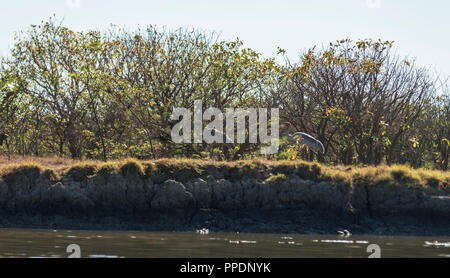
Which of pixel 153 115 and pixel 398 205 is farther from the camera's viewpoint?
pixel 153 115

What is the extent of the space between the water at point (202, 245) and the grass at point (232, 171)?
2.60 meters

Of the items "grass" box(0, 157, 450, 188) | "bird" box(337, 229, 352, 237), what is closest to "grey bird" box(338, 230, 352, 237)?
"bird" box(337, 229, 352, 237)

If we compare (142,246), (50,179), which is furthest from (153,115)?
(142,246)

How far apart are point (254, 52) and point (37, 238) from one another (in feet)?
59.1

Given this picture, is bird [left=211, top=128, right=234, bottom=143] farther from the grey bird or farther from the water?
the water

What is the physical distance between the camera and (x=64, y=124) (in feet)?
115

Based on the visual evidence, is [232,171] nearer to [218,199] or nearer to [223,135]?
[218,199]

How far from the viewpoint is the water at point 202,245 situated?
523 inches

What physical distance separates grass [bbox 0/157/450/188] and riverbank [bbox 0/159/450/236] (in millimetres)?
33

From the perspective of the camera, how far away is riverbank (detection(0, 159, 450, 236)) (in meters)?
19.6

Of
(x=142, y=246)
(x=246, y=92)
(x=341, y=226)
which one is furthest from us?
(x=246, y=92)

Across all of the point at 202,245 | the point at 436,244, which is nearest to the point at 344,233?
the point at 436,244

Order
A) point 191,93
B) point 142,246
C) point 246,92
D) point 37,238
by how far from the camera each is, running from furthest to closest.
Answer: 1. point 246,92
2. point 191,93
3. point 37,238
4. point 142,246

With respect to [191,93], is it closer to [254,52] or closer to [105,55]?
[254,52]
